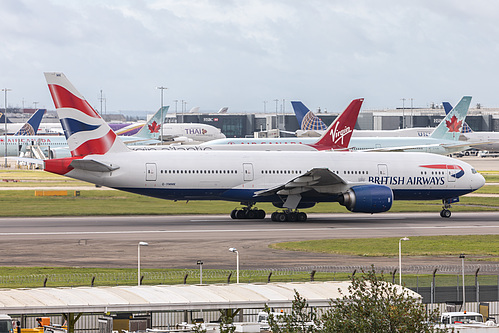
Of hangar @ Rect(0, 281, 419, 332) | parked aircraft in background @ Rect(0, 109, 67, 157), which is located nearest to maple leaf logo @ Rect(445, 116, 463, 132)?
parked aircraft in background @ Rect(0, 109, 67, 157)

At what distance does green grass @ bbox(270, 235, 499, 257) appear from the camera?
3706 centimetres

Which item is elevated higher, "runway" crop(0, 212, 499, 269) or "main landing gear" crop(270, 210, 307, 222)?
"main landing gear" crop(270, 210, 307, 222)

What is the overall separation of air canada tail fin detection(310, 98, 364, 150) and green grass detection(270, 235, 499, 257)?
66.9 feet

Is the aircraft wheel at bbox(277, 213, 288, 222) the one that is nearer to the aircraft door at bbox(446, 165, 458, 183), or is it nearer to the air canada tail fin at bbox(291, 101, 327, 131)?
the aircraft door at bbox(446, 165, 458, 183)

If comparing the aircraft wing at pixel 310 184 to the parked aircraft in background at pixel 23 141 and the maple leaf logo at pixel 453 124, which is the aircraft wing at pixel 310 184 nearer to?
the maple leaf logo at pixel 453 124

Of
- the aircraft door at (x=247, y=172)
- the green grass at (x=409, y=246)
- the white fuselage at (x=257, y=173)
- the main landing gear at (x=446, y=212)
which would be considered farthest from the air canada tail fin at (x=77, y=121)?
the main landing gear at (x=446, y=212)

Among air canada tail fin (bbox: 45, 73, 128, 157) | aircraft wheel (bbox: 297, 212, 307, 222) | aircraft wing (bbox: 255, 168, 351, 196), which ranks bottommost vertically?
aircraft wheel (bbox: 297, 212, 307, 222)

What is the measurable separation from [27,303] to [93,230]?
25289 millimetres

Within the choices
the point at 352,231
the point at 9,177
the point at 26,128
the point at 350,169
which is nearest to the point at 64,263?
the point at 352,231

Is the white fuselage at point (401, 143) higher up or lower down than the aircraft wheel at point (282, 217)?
higher up

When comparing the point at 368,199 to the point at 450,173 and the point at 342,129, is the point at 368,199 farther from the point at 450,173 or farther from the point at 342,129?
the point at 342,129

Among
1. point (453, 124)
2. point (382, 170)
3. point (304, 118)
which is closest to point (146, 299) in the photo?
point (382, 170)

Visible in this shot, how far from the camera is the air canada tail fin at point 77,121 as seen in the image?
152 feet

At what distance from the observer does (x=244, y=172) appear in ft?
160
